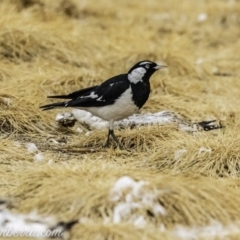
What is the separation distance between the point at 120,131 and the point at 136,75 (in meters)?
0.54

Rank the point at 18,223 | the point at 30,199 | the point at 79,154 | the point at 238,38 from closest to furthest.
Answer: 1. the point at 18,223
2. the point at 30,199
3. the point at 79,154
4. the point at 238,38

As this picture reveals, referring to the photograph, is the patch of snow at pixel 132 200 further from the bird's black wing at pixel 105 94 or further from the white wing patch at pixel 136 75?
the white wing patch at pixel 136 75

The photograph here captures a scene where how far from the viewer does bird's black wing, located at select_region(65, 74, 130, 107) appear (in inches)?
227

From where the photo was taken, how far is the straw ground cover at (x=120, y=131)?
4.27 metres

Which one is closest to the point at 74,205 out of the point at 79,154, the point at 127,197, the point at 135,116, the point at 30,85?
the point at 127,197

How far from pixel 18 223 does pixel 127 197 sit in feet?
1.99

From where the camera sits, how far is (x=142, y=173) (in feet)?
15.3

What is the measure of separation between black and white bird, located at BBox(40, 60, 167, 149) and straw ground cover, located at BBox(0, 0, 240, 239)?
0.27 m

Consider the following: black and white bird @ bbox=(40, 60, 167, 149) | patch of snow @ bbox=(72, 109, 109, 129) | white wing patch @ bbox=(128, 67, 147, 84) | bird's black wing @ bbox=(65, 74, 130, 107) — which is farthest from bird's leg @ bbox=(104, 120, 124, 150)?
patch of snow @ bbox=(72, 109, 109, 129)

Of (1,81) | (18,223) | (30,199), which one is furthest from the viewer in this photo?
(1,81)

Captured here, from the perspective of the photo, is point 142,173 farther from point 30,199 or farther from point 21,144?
point 21,144

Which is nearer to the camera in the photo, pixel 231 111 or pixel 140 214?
pixel 140 214

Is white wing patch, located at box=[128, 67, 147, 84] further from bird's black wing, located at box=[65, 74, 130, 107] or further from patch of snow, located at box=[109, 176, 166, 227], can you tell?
patch of snow, located at box=[109, 176, 166, 227]

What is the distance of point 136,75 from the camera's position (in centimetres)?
593
